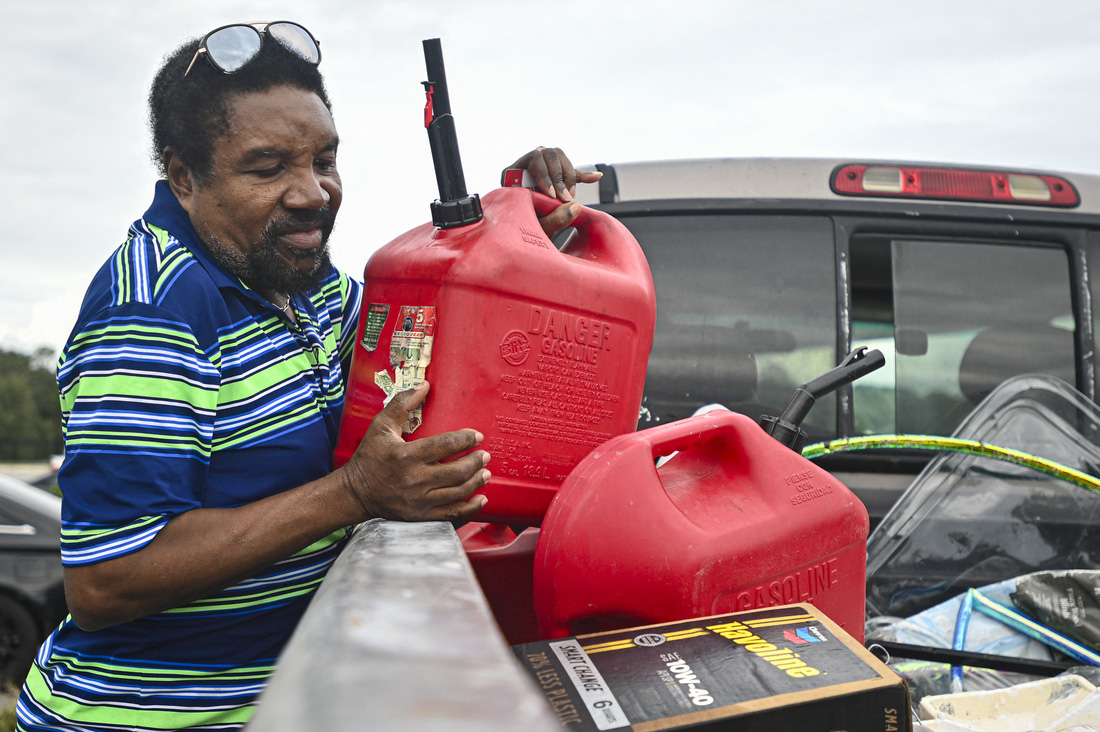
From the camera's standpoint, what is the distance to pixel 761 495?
129 centimetres

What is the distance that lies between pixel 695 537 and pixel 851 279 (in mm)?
1808

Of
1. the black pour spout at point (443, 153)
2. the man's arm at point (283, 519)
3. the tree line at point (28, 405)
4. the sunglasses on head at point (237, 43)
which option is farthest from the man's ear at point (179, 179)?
the tree line at point (28, 405)

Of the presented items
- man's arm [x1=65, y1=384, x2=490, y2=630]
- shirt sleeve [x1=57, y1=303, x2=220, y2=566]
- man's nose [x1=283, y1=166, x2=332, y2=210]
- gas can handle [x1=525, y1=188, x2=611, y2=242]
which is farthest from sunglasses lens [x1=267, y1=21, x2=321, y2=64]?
man's arm [x1=65, y1=384, x2=490, y2=630]

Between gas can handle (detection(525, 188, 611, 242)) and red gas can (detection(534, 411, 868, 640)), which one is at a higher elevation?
gas can handle (detection(525, 188, 611, 242))

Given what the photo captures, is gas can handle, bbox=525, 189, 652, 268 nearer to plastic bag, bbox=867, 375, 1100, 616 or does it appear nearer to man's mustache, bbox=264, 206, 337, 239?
man's mustache, bbox=264, 206, 337, 239

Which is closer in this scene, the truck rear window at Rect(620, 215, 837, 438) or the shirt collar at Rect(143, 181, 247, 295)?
the shirt collar at Rect(143, 181, 247, 295)

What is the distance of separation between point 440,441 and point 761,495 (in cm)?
49

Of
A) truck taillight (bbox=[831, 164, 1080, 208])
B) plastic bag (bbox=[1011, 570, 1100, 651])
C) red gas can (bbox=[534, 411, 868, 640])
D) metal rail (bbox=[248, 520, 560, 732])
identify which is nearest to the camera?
metal rail (bbox=[248, 520, 560, 732])

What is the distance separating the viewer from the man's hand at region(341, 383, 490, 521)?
1235mm

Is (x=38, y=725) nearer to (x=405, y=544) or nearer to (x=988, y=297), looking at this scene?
(x=405, y=544)

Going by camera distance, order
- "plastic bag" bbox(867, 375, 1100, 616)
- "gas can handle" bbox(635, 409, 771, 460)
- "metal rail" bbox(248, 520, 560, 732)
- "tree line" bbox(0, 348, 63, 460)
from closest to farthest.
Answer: "metal rail" bbox(248, 520, 560, 732), "gas can handle" bbox(635, 409, 771, 460), "plastic bag" bbox(867, 375, 1100, 616), "tree line" bbox(0, 348, 63, 460)

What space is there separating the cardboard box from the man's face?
2.86 feet

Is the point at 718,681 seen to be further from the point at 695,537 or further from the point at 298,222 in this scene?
the point at 298,222

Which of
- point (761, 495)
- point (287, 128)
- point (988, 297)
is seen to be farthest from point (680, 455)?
point (988, 297)
